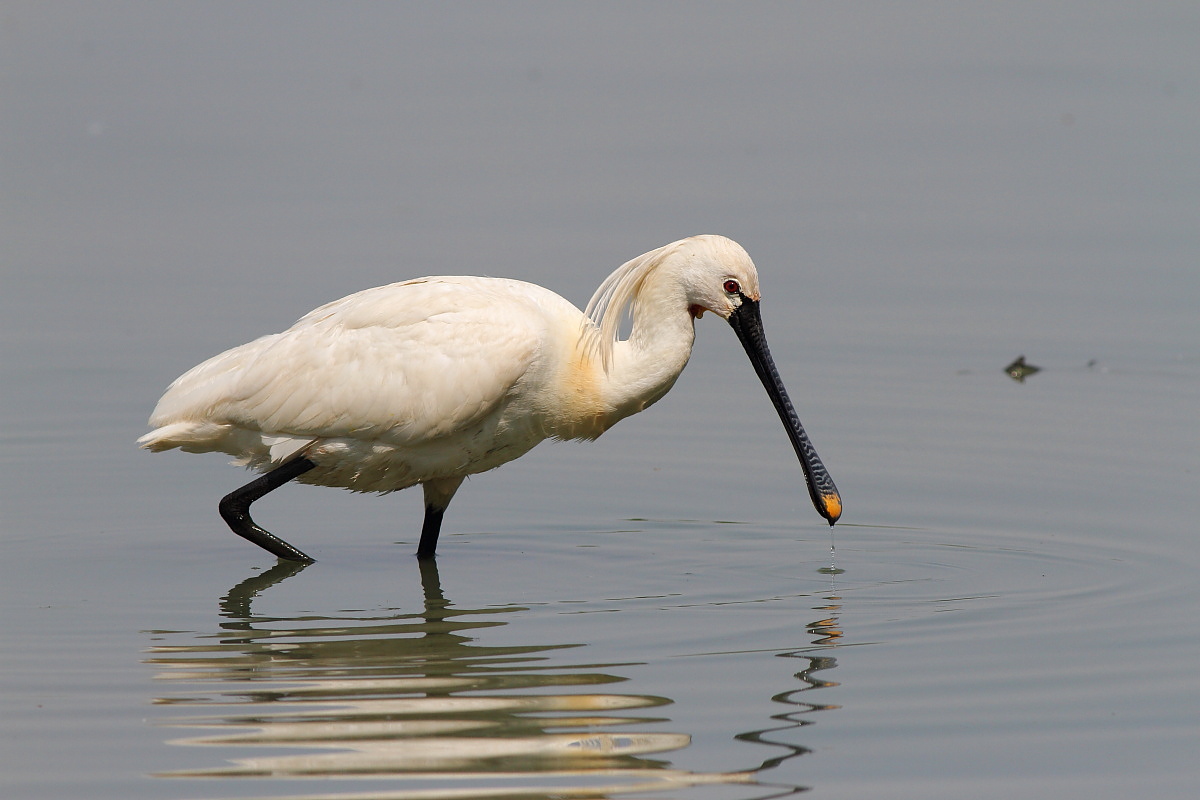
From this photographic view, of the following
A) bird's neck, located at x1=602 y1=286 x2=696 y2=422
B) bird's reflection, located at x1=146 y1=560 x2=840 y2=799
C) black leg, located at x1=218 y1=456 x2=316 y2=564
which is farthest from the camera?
black leg, located at x1=218 y1=456 x2=316 y2=564

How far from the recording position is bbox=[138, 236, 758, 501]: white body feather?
10.2 metres

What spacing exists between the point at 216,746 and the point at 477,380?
2946mm

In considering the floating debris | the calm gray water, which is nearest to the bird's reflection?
the calm gray water

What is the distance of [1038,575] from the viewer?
10289 millimetres

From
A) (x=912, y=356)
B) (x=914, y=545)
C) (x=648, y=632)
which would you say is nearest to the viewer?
(x=648, y=632)

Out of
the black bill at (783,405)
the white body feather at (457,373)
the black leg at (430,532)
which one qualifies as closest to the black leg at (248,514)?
the white body feather at (457,373)

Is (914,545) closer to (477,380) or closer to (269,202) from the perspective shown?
(477,380)

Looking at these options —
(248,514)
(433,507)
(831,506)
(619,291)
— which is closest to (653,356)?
(619,291)

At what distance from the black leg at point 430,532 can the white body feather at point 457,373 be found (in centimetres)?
40

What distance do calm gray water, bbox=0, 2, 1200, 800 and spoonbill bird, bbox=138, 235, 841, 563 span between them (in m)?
0.70

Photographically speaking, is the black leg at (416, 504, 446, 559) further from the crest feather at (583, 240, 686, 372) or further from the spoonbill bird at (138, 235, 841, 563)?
the crest feather at (583, 240, 686, 372)

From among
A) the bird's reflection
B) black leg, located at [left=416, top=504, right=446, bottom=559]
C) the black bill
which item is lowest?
the bird's reflection

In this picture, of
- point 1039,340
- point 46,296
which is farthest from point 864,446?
point 46,296

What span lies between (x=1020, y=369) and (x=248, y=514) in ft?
20.8
